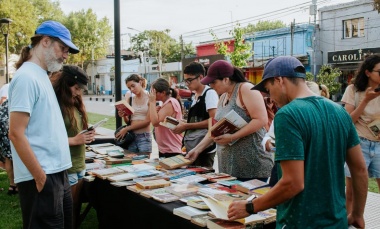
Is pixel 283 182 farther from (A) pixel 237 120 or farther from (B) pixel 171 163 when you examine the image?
(B) pixel 171 163

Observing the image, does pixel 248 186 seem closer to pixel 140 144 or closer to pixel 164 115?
pixel 164 115

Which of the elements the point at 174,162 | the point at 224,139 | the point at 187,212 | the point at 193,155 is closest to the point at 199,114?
the point at 193,155

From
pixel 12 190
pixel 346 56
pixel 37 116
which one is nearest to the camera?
pixel 37 116

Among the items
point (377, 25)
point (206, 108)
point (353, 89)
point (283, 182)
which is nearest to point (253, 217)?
point (283, 182)

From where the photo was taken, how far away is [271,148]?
9.39 ft

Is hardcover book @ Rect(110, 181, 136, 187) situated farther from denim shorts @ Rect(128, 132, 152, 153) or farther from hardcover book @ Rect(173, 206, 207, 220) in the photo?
denim shorts @ Rect(128, 132, 152, 153)

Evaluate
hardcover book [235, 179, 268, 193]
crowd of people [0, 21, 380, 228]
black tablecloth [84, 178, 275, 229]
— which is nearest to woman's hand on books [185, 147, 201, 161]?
crowd of people [0, 21, 380, 228]

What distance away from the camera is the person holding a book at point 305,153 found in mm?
1519

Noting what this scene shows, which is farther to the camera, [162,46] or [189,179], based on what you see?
[162,46]

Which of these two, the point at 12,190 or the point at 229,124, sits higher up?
the point at 229,124

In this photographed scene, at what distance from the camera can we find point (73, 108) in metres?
2.99

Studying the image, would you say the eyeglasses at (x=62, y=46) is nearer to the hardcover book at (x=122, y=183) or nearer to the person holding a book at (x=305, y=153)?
the hardcover book at (x=122, y=183)

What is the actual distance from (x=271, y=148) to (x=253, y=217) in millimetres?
924

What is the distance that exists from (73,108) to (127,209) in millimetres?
893
